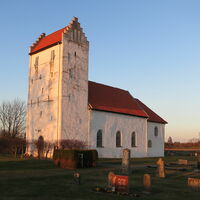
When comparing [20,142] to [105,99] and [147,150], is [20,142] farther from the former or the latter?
[147,150]

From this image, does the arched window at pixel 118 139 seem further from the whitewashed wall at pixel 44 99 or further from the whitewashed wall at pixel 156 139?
the whitewashed wall at pixel 44 99

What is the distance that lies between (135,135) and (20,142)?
704 inches

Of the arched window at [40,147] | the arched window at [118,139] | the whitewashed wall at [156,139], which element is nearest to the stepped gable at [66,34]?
the arched window at [40,147]

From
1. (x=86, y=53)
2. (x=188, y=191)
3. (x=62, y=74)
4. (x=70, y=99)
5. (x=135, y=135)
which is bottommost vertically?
(x=188, y=191)

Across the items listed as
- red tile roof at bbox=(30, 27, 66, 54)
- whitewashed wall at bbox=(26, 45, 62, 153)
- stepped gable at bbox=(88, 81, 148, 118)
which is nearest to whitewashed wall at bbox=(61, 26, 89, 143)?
whitewashed wall at bbox=(26, 45, 62, 153)

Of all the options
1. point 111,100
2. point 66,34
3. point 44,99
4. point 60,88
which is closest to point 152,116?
point 111,100

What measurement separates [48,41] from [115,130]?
53.0 ft

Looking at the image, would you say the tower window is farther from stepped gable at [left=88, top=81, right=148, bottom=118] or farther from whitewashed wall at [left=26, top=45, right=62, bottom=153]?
whitewashed wall at [left=26, top=45, right=62, bottom=153]

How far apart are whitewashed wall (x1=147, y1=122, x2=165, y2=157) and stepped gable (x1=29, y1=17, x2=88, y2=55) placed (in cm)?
1985

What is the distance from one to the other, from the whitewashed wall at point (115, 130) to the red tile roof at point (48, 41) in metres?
10.8

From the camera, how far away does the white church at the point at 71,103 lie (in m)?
35.4

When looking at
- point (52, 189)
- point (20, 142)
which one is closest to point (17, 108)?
point (20, 142)

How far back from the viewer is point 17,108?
221 ft

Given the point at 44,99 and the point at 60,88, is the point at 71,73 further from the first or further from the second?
the point at 44,99
